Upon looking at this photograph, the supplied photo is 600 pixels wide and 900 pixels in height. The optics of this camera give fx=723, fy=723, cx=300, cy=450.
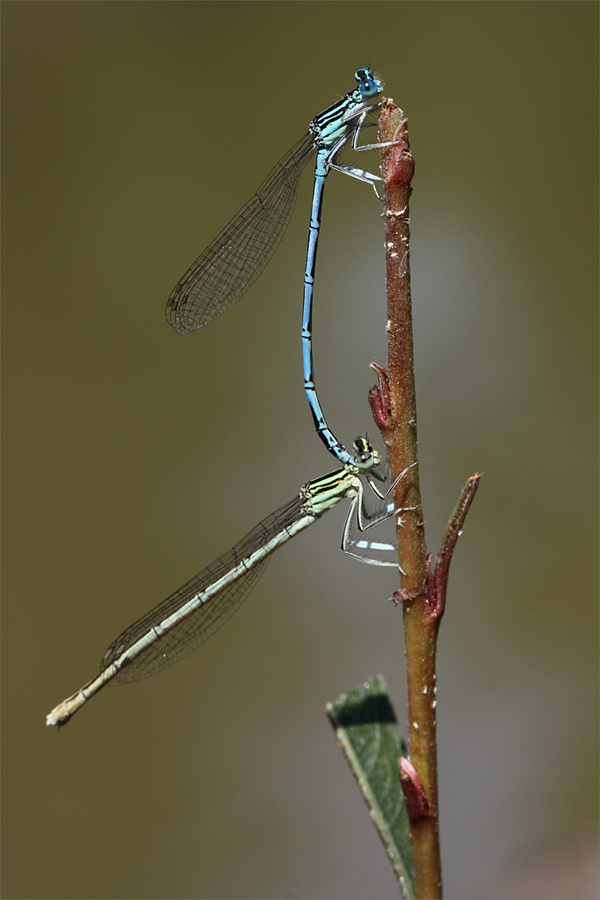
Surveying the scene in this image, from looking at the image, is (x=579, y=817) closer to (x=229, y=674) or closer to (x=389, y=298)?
(x=229, y=674)

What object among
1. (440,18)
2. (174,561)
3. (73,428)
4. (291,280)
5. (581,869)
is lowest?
(581,869)

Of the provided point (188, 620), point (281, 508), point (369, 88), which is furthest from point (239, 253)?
point (188, 620)

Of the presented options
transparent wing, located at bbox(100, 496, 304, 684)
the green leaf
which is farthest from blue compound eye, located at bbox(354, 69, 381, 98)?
the green leaf

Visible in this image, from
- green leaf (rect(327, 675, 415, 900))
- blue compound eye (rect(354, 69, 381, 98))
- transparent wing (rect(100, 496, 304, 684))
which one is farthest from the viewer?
transparent wing (rect(100, 496, 304, 684))

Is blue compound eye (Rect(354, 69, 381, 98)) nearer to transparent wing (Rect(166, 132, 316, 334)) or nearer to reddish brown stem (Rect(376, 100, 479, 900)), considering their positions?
transparent wing (Rect(166, 132, 316, 334))

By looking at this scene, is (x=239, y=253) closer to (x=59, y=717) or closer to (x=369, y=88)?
(x=369, y=88)

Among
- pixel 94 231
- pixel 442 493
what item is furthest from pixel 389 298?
pixel 94 231
